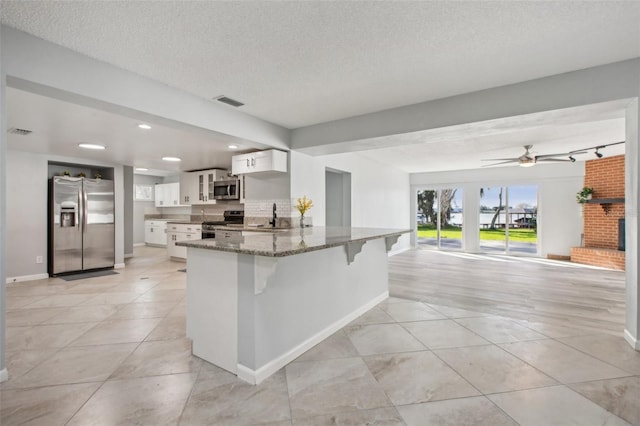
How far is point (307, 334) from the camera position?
2.50 m

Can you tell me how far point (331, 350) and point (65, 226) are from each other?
18.3ft

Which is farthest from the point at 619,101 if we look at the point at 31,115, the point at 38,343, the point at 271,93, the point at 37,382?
the point at 31,115

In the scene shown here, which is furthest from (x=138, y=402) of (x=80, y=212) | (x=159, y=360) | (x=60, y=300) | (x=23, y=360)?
(x=80, y=212)

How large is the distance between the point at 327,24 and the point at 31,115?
3.46 metres

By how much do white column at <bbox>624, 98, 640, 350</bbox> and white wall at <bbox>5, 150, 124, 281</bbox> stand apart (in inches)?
314

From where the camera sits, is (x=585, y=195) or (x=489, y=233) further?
(x=489, y=233)

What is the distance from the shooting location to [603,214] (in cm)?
675

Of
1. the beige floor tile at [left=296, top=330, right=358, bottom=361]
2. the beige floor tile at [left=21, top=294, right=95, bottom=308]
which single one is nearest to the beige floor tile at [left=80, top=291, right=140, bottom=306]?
the beige floor tile at [left=21, top=294, right=95, bottom=308]

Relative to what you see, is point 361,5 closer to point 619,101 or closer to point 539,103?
point 539,103

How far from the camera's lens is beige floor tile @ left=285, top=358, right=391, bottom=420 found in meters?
1.76

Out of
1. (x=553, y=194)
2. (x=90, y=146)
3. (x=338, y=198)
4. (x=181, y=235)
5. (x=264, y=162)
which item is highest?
(x=90, y=146)

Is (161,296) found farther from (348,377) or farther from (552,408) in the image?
(552,408)

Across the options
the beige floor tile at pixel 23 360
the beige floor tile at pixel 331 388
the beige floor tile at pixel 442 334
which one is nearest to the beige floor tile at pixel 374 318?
the beige floor tile at pixel 442 334

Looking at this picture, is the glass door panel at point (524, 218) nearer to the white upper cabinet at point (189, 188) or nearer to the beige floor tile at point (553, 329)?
the beige floor tile at point (553, 329)
